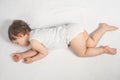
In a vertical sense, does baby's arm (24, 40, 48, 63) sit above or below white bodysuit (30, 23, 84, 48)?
below

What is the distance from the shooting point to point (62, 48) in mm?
1275

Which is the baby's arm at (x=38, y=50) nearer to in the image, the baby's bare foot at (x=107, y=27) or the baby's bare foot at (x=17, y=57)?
the baby's bare foot at (x=17, y=57)

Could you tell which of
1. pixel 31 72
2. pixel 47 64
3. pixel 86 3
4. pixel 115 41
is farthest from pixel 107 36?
pixel 31 72

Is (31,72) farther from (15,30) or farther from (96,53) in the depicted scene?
(96,53)

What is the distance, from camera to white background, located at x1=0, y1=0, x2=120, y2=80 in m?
1.22

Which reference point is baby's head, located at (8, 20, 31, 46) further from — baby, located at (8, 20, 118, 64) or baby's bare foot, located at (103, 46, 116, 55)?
baby's bare foot, located at (103, 46, 116, 55)

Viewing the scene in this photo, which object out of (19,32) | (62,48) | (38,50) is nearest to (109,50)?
(62,48)

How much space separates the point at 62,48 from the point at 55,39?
66 millimetres

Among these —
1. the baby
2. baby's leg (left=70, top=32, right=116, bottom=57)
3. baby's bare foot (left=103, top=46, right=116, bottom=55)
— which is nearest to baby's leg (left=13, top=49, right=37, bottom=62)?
the baby

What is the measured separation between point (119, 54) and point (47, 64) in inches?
16.1

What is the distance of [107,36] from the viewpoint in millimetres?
1273

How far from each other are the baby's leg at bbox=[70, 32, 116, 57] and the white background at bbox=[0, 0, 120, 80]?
0.03m

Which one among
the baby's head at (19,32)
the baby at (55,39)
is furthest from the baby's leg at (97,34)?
the baby's head at (19,32)

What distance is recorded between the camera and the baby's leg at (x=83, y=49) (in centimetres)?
122
